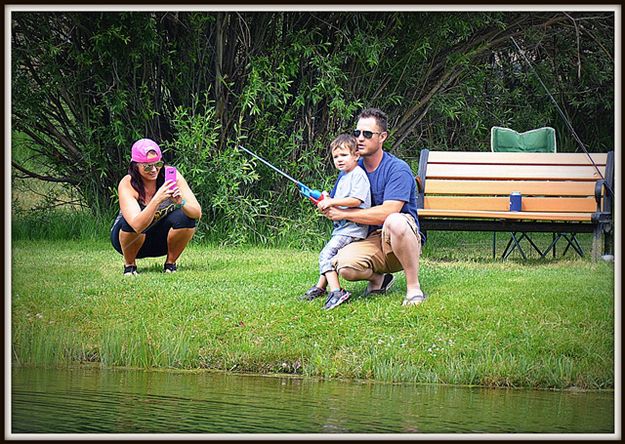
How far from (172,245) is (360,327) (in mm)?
1764

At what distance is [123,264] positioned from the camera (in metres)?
8.07

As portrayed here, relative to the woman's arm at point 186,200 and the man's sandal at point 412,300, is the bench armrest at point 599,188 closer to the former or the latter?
the man's sandal at point 412,300

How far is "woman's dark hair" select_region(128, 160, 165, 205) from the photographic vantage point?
7.39 m

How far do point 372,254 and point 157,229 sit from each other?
1.72 metres

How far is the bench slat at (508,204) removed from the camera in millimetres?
8539

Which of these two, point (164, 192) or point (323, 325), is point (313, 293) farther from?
point (164, 192)

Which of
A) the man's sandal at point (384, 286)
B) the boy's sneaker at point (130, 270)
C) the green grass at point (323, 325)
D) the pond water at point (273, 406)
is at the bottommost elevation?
the pond water at point (273, 406)

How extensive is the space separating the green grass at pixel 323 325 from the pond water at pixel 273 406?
0.16m

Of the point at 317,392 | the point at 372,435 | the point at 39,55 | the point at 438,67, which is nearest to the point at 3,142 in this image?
the point at 317,392

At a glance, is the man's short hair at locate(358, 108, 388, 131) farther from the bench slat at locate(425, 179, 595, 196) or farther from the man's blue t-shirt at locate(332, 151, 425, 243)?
the bench slat at locate(425, 179, 595, 196)

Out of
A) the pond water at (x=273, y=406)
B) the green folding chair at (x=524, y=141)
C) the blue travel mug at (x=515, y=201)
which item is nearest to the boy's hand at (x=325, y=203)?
the pond water at (x=273, y=406)

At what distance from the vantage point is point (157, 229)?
765 cm

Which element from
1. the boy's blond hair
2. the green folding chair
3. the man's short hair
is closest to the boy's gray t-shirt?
the boy's blond hair

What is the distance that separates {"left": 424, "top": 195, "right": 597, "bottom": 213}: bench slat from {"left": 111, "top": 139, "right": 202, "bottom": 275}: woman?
6.88 ft
